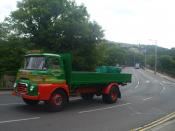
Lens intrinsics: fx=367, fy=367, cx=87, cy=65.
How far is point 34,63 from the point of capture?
52.7 feet

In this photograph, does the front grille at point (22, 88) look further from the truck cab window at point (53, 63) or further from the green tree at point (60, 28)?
the green tree at point (60, 28)

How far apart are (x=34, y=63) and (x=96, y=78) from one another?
442cm

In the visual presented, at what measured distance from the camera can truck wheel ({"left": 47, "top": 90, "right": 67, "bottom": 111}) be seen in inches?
619

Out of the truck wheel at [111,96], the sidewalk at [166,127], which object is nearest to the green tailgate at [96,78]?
the truck wheel at [111,96]

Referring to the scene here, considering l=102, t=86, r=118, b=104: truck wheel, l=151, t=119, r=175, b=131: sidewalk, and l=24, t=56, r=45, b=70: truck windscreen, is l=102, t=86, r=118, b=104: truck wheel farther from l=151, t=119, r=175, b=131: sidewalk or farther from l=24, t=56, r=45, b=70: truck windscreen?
l=151, t=119, r=175, b=131: sidewalk

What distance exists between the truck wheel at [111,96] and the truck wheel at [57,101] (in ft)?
14.5

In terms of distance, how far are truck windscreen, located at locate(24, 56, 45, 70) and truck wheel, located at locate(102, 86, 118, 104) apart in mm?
5664

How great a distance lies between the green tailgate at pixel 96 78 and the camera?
1758cm

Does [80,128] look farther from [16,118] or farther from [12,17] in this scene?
[12,17]

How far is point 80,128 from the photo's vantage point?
12.2 meters

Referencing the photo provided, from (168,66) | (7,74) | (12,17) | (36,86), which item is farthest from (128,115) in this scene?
(168,66)

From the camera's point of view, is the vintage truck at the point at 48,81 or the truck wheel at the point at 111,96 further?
the truck wheel at the point at 111,96

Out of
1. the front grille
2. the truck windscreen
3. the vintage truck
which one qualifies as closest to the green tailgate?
the vintage truck

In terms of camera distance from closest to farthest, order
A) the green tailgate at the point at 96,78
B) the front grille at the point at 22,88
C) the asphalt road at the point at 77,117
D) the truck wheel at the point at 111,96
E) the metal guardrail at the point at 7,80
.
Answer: the asphalt road at the point at 77,117 < the front grille at the point at 22,88 < the green tailgate at the point at 96,78 < the truck wheel at the point at 111,96 < the metal guardrail at the point at 7,80
